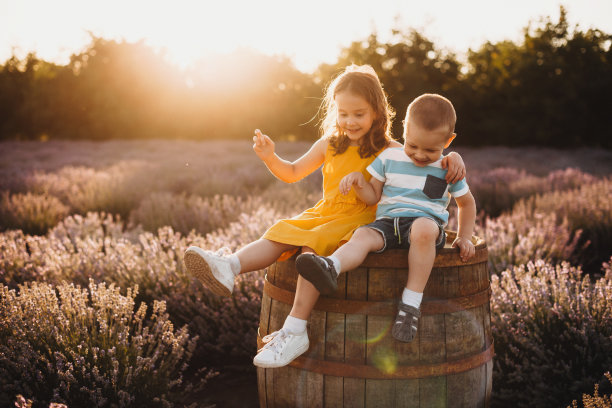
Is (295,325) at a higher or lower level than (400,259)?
lower

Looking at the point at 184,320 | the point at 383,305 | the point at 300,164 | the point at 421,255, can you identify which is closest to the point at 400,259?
the point at 421,255

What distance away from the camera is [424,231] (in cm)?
185

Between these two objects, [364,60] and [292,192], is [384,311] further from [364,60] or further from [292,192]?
[364,60]

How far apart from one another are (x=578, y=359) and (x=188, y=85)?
→ 27.5 metres

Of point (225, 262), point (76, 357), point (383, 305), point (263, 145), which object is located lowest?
point (76, 357)

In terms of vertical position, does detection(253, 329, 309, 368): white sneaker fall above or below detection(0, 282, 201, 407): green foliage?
above

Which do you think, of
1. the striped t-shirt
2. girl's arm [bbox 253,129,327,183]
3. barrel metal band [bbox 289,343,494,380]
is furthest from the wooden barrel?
girl's arm [bbox 253,129,327,183]

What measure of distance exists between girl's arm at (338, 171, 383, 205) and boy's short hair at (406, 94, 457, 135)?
1.12 ft

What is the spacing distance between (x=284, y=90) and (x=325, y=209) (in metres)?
25.5

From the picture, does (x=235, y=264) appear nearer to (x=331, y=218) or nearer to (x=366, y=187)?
(x=331, y=218)

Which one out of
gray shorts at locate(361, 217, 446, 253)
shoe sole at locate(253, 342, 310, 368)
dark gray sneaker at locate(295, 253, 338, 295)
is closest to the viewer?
dark gray sneaker at locate(295, 253, 338, 295)

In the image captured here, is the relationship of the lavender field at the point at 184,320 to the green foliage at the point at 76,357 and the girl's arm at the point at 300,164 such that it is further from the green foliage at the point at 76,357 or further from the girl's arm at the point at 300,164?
the girl's arm at the point at 300,164

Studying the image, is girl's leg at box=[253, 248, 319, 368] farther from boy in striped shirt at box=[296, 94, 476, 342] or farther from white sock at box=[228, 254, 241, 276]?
white sock at box=[228, 254, 241, 276]

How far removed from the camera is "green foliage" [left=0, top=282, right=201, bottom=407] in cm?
222
